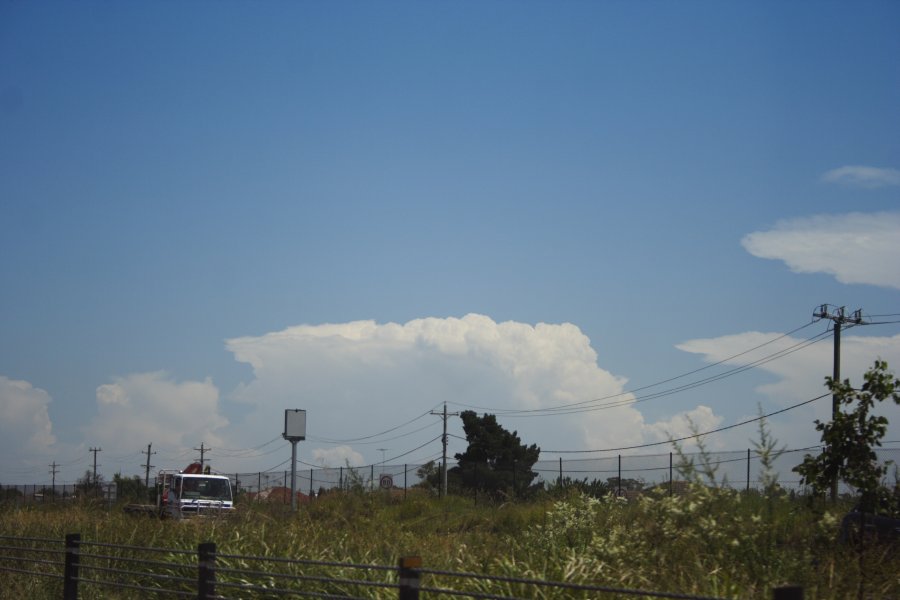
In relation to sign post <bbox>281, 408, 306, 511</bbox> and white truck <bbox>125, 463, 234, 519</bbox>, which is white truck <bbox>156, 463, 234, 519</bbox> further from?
sign post <bbox>281, 408, 306, 511</bbox>

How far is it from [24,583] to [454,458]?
56.4 m

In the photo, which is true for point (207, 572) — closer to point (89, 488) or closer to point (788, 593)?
point (788, 593)

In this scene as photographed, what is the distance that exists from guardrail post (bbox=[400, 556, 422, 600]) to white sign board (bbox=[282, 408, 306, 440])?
64.7 feet

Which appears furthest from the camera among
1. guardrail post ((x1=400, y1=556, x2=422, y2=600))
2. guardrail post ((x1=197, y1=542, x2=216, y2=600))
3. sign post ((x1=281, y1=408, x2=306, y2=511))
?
sign post ((x1=281, y1=408, x2=306, y2=511))

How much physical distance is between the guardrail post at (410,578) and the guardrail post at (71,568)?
7.26 meters

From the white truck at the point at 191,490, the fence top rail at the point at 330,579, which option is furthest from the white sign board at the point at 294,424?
the fence top rail at the point at 330,579

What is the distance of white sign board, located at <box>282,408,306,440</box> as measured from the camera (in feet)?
86.6

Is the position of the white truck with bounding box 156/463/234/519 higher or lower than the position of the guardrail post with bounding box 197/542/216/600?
lower

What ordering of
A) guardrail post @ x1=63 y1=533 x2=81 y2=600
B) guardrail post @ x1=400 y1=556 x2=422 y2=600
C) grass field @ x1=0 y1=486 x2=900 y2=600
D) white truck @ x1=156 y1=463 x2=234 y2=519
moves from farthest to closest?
white truck @ x1=156 y1=463 x2=234 y2=519 → guardrail post @ x1=63 y1=533 x2=81 y2=600 → grass field @ x1=0 y1=486 x2=900 y2=600 → guardrail post @ x1=400 y1=556 x2=422 y2=600

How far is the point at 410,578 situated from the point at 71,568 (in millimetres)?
7493

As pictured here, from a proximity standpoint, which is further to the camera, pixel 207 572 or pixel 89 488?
pixel 89 488

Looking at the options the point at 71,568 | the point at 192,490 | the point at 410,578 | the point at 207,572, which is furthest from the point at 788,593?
the point at 192,490

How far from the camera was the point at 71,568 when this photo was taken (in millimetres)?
12641

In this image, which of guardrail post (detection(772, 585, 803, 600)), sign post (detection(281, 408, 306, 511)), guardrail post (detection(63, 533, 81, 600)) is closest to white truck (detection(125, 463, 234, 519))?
sign post (detection(281, 408, 306, 511))
